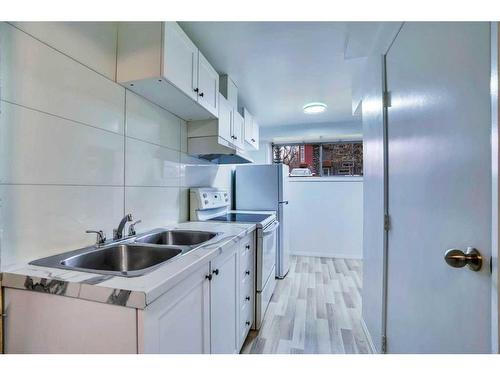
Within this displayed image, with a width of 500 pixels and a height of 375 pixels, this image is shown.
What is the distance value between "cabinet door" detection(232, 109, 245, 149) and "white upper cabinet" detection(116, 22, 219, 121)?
754 millimetres

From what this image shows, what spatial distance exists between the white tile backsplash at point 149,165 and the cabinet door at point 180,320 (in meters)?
0.82

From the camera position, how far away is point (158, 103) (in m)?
1.62

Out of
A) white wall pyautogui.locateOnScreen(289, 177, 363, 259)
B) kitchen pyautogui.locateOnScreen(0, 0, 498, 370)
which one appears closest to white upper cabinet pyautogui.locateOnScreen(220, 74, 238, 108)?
kitchen pyautogui.locateOnScreen(0, 0, 498, 370)

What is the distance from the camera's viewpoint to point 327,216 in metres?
3.92

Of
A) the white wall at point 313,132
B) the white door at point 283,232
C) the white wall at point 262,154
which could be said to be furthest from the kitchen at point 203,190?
the white wall at point 262,154

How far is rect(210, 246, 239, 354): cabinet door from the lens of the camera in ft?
3.67

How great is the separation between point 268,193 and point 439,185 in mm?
2264

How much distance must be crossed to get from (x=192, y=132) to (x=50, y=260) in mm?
1416

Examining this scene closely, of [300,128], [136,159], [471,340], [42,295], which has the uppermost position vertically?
[300,128]

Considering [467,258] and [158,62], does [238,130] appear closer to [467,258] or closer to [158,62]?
[158,62]

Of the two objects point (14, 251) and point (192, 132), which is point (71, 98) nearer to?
point (14, 251)

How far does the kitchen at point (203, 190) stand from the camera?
0.71 meters

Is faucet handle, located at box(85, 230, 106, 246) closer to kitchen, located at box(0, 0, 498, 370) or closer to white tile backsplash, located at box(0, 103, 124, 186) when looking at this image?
kitchen, located at box(0, 0, 498, 370)
